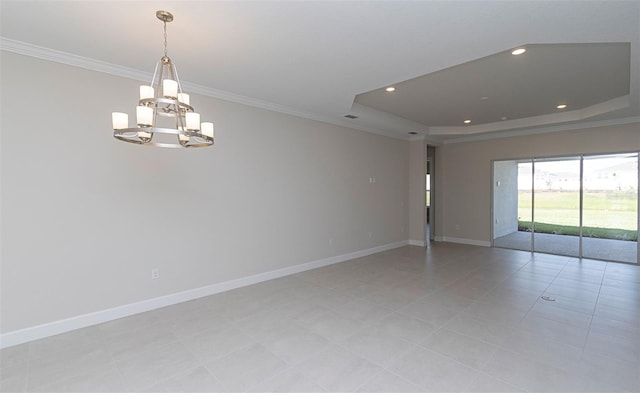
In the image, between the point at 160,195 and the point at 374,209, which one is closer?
the point at 160,195

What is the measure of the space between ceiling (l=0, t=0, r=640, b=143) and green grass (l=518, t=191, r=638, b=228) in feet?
6.55

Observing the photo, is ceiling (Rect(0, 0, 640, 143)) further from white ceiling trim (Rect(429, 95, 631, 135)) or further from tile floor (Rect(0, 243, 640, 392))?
tile floor (Rect(0, 243, 640, 392))

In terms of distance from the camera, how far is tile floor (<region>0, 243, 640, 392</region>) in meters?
2.25

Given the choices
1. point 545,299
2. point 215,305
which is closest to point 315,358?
point 215,305

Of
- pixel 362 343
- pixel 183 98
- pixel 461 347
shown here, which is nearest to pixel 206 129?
pixel 183 98

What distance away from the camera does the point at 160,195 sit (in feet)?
12.1

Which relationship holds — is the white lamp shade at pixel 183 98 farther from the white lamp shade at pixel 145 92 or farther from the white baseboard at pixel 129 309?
the white baseboard at pixel 129 309

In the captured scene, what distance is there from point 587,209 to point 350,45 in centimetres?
669

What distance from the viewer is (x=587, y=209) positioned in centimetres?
624

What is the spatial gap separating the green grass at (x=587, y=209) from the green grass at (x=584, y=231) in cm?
8

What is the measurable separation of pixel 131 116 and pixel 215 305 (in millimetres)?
2544

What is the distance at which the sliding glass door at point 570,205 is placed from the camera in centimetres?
586

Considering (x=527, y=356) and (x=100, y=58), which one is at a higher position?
(x=100, y=58)

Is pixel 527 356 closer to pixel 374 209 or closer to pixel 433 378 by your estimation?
pixel 433 378
